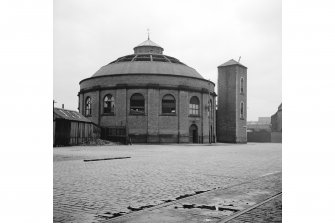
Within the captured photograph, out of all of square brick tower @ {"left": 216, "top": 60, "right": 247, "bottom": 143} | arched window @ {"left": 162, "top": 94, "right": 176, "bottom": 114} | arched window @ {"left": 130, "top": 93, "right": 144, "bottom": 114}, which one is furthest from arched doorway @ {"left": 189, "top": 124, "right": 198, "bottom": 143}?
square brick tower @ {"left": 216, "top": 60, "right": 247, "bottom": 143}

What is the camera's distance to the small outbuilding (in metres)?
27.8

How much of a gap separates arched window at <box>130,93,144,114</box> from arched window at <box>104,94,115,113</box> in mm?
2096

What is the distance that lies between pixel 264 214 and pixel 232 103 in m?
39.8

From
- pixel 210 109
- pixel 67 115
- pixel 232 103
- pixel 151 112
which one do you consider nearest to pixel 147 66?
pixel 151 112

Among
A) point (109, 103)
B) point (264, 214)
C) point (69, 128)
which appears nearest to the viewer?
point (264, 214)

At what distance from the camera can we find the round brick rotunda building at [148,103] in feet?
118

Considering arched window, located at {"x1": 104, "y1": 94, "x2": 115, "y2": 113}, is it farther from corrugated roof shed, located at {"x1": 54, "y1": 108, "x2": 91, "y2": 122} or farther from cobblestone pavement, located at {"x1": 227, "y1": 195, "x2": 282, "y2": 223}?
cobblestone pavement, located at {"x1": 227, "y1": 195, "x2": 282, "y2": 223}

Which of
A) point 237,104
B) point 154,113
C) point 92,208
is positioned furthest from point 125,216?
point 237,104

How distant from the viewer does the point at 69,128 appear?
Answer: 1128 inches

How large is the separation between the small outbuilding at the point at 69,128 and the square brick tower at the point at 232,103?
61.5ft

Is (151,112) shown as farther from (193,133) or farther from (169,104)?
(193,133)
